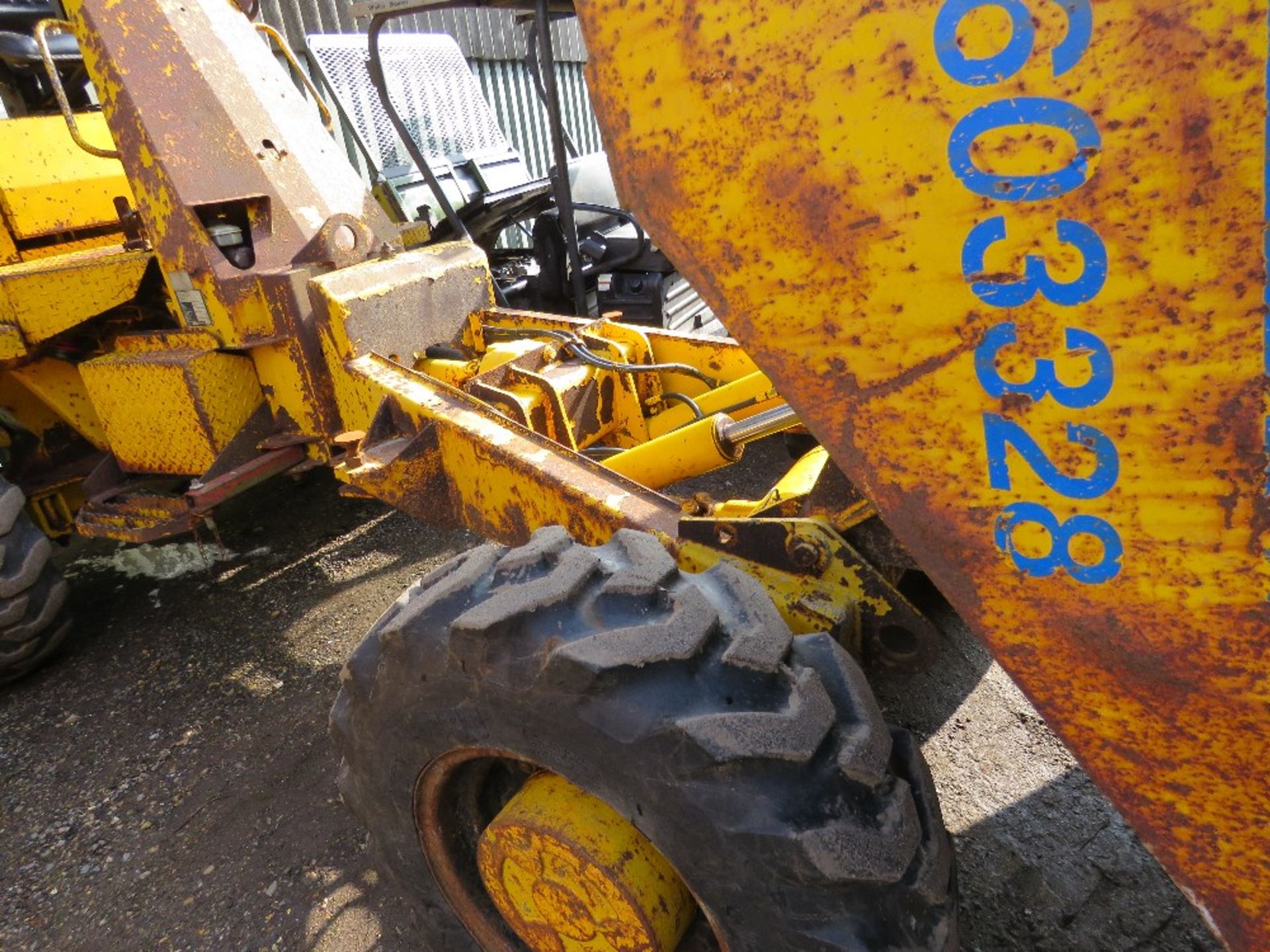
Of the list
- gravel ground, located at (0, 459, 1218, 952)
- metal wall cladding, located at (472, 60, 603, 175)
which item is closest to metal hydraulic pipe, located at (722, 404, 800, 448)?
gravel ground, located at (0, 459, 1218, 952)

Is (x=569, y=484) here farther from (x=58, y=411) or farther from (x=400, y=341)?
(x=58, y=411)

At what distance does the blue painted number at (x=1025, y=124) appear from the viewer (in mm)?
816

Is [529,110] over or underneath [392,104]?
underneath

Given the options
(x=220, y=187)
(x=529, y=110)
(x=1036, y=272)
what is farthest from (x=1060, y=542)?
(x=529, y=110)

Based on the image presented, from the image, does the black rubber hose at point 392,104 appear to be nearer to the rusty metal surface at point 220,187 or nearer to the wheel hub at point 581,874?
the rusty metal surface at point 220,187

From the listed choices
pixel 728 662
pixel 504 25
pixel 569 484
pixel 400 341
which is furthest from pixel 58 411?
pixel 504 25

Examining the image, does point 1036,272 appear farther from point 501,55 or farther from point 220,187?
point 501,55

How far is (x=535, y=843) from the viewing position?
1.48 metres

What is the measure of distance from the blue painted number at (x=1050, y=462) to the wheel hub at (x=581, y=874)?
853 mm

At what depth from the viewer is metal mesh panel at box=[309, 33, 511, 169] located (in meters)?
5.05

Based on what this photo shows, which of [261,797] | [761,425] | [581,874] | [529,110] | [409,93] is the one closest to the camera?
[581,874]

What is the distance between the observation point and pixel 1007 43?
2.70ft

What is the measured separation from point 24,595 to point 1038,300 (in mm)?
3249

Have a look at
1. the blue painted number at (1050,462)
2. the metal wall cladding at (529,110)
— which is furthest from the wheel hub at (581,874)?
the metal wall cladding at (529,110)
